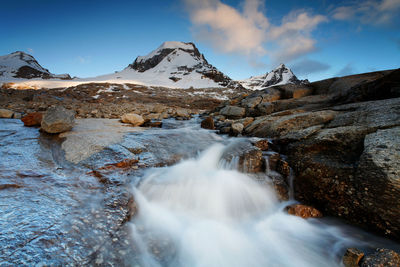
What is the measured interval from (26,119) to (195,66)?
202 ft

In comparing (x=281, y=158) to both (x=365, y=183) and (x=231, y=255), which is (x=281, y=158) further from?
(x=231, y=255)

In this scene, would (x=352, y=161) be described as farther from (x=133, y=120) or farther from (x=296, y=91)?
(x=296, y=91)

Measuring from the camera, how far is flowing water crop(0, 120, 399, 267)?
144 centimetres

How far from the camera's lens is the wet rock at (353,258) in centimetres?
152

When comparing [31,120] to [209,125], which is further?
[209,125]

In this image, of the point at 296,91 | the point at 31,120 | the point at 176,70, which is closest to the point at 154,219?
the point at 31,120

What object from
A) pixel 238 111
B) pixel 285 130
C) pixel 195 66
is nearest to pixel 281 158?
pixel 285 130

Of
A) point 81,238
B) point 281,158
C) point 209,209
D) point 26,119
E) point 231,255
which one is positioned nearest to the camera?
point 81,238

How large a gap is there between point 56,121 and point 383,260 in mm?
5840

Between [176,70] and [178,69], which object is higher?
[178,69]

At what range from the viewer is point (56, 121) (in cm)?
394

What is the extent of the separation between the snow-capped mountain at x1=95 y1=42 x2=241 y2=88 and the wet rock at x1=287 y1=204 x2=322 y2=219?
1766 inches

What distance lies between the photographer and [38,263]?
1.18m

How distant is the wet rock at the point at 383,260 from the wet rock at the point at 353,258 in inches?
1.7
